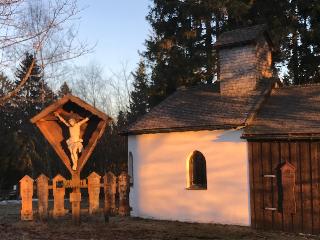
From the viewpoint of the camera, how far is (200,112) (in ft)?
58.8

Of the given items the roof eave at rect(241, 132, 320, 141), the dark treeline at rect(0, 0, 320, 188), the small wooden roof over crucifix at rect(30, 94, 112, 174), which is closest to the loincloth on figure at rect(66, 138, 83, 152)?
the small wooden roof over crucifix at rect(30, 94, 112, 174)

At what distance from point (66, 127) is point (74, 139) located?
0.90 m

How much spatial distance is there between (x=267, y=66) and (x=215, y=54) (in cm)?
671

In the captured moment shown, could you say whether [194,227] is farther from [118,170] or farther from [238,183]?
[118,170]

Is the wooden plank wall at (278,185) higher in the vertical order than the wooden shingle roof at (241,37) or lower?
lower

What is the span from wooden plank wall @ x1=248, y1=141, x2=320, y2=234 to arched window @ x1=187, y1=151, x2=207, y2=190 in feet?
6.91

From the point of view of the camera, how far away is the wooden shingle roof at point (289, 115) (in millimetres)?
14759

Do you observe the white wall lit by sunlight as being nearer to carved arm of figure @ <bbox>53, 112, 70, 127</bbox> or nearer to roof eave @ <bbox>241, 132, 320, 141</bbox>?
roof eave @ <bbox>241, 132, 320, 141</bbox>

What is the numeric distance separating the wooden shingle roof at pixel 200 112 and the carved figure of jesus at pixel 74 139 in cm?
332

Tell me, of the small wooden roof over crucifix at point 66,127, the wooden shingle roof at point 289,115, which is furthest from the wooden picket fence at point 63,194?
the wooden shingle roof at point 289,115

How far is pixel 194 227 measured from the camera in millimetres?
15562

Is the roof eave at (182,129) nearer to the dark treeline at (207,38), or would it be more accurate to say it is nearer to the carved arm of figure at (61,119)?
the carved arm of figure at (61,119)

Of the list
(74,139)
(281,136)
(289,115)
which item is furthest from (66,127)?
(289,115)

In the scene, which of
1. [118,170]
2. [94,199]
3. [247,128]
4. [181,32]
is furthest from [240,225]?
[118,170]
